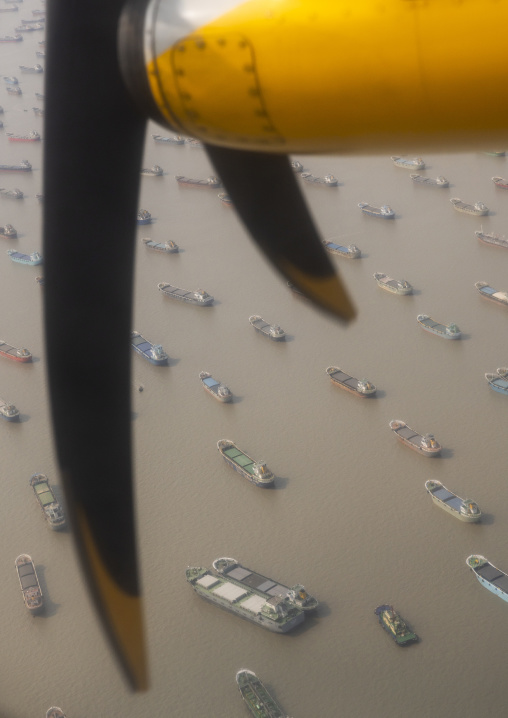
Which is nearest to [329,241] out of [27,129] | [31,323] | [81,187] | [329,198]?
[329,198]

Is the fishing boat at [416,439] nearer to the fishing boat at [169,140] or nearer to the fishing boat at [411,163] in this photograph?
the fishing boat at [411,163]

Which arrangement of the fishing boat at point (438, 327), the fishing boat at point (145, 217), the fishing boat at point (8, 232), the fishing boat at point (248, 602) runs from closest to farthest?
the fishing boat at point (248, 602) < the fishing boat at point (438, 327) < the fishing boat at point (145, 217) < the fishing boat at point (8, 232)

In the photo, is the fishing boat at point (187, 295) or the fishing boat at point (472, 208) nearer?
the fishing boat at point (187, 295)

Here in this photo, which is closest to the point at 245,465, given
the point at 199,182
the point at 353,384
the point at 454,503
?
the point at 353,384

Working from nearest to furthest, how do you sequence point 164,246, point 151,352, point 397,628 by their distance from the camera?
1. point 397,628
2. point 151,352
3. point 164,246

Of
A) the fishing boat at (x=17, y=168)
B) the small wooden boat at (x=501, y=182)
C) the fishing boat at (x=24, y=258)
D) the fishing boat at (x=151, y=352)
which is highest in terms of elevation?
the small wooden boat at (x=501, y=182)

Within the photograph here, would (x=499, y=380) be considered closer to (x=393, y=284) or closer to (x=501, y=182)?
(x=393, y=284)

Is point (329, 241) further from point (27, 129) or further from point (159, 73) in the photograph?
point (159, 73)

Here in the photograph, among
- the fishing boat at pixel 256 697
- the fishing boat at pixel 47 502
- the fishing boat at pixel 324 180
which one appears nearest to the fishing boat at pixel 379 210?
the fishing boat at pixel 324 180
